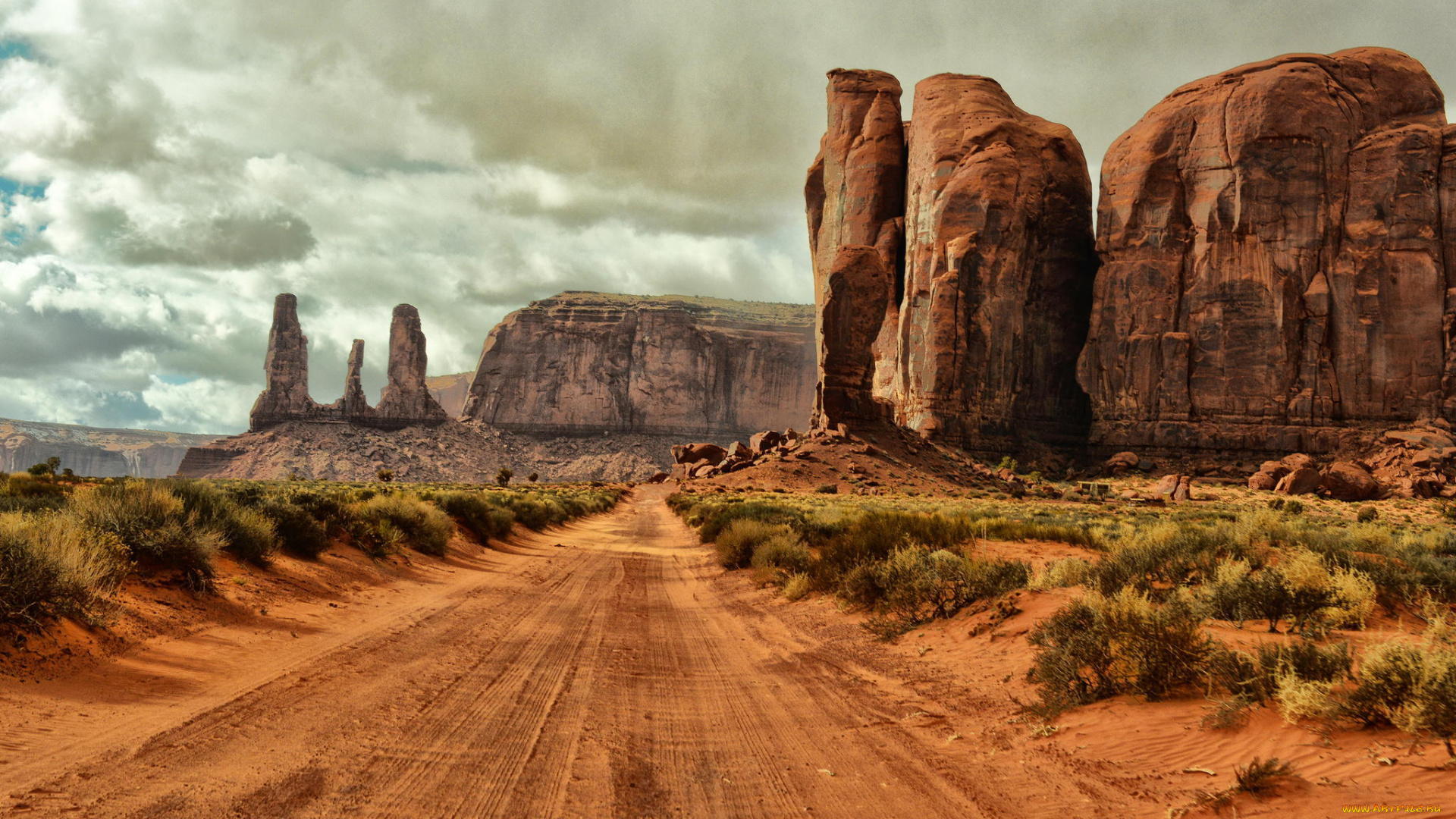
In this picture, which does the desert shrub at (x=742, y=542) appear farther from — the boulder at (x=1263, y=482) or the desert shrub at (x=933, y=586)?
the boulder at (x=1263, y=482)

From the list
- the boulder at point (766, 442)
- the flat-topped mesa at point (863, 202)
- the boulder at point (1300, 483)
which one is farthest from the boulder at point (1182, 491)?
the boulder at point (766, 442)

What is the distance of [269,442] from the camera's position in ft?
313

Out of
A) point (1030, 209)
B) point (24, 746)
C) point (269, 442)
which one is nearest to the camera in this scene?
point (24, 746)

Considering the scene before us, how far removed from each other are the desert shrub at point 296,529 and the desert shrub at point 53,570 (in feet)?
13.5

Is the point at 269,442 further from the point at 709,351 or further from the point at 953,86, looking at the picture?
the point at 953,86

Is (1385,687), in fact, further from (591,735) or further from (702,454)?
(702,454)

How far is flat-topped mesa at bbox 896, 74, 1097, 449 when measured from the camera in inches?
2393

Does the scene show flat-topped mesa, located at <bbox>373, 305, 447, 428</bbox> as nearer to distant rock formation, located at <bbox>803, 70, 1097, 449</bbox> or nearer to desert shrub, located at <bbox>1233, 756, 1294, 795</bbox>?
distant rock formation, located at <bbox>803, 70, 1097, 449</bbox>

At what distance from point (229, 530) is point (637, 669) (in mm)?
6197

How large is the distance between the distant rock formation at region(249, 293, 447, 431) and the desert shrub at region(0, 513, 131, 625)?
104056mm

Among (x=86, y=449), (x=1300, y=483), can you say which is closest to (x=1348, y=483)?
(x=1300, y=483)

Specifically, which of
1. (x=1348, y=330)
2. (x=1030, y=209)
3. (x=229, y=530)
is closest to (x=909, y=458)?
(x=1030, y=209)

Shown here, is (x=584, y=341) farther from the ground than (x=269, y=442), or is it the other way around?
(x=584, y=341)

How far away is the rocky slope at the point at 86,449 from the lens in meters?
157
